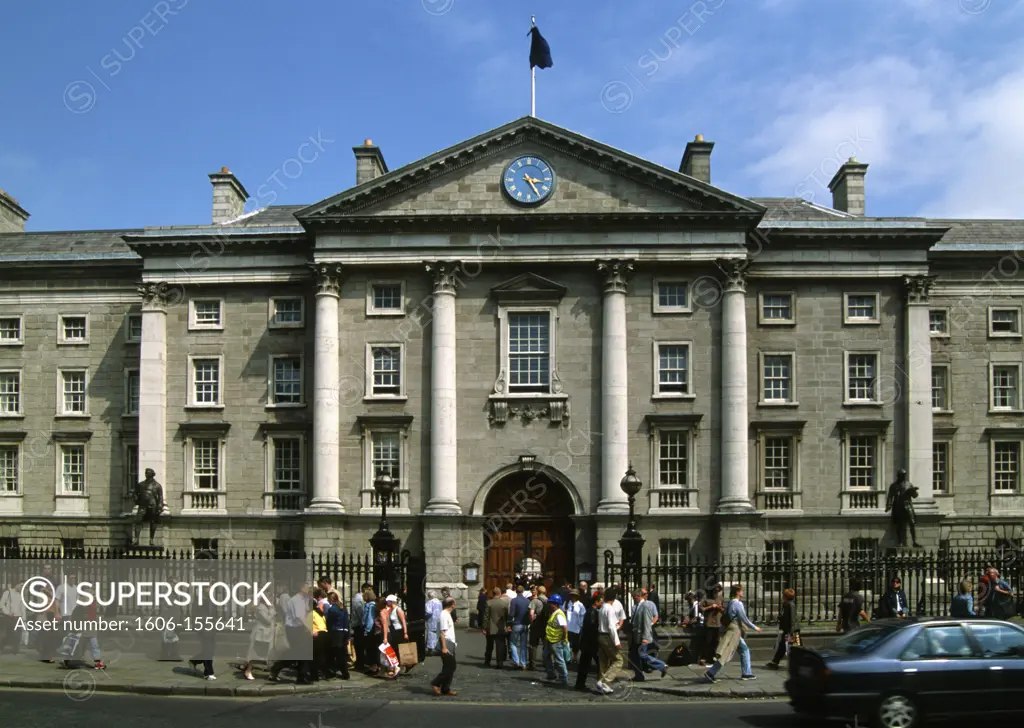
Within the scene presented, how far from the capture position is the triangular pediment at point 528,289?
40.3 metres

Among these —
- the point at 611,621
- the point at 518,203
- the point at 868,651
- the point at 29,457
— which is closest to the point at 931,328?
the point at 518,203

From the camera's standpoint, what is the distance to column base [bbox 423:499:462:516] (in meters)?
38.9

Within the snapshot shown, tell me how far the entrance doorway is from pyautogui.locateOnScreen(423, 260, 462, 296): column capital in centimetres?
729

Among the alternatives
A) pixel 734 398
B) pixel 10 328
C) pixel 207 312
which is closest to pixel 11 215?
pixel 10 328

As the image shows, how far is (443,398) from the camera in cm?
3966

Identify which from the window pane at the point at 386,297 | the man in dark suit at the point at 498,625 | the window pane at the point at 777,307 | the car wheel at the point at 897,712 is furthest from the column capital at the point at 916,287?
the car wheel at the point at 897,712

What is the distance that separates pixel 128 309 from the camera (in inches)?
1774

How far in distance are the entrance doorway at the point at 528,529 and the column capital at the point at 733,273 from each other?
967cm

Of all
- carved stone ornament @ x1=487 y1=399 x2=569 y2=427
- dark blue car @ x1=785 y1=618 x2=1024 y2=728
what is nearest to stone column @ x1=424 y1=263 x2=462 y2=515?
carved stone ornament @ x1=487 y1=399 x2=569 y2=427

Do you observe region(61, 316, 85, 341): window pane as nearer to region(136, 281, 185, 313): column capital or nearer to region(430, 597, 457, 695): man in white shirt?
region(136, 281, 185, 313): column capital

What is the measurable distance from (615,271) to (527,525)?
989 cm

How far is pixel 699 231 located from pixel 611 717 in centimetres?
2474

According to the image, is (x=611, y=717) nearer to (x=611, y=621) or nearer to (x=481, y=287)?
(x=611, y=621)

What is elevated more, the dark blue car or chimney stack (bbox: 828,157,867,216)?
chimney stack (bbox: 828,157,867,216)
